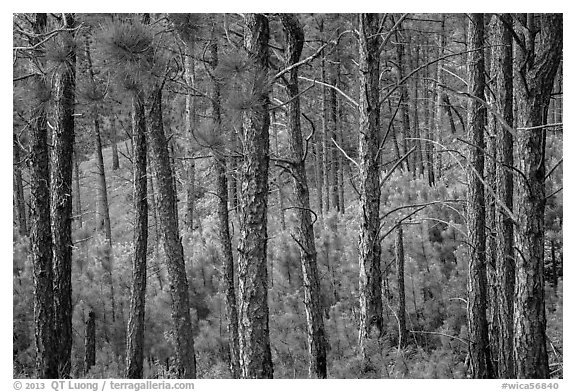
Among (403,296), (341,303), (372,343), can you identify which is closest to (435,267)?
(403,296)

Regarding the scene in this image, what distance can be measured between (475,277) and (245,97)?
4.80m

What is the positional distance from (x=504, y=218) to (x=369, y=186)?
2167 millimetres

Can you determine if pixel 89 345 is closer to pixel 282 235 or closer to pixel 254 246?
pixel 282 235

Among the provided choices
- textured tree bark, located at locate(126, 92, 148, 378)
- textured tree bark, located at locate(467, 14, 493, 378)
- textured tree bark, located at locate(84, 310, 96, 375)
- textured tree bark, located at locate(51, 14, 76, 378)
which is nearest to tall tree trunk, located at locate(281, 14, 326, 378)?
textured tree bark, located at locate(467, 14, 493, 378)

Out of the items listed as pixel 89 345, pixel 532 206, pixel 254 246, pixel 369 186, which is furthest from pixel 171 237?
pixel 532 206

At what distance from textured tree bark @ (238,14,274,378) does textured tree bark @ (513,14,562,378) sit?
2.12m

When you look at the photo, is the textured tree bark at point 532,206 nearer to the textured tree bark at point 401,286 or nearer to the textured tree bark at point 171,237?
the textured tree bark at point 171,237

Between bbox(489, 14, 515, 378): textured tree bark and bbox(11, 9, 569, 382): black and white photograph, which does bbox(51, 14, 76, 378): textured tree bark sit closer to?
bbox(11, 9, 569, 382): black and white photograph

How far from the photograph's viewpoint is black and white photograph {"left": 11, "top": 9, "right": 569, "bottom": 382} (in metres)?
4.82

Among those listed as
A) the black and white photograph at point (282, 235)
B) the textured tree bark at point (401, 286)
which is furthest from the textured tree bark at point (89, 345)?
the textured tree bark at point (401, 286)

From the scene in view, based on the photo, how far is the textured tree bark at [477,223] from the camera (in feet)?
25.7

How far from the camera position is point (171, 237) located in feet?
27.0

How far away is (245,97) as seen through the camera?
185 inches
